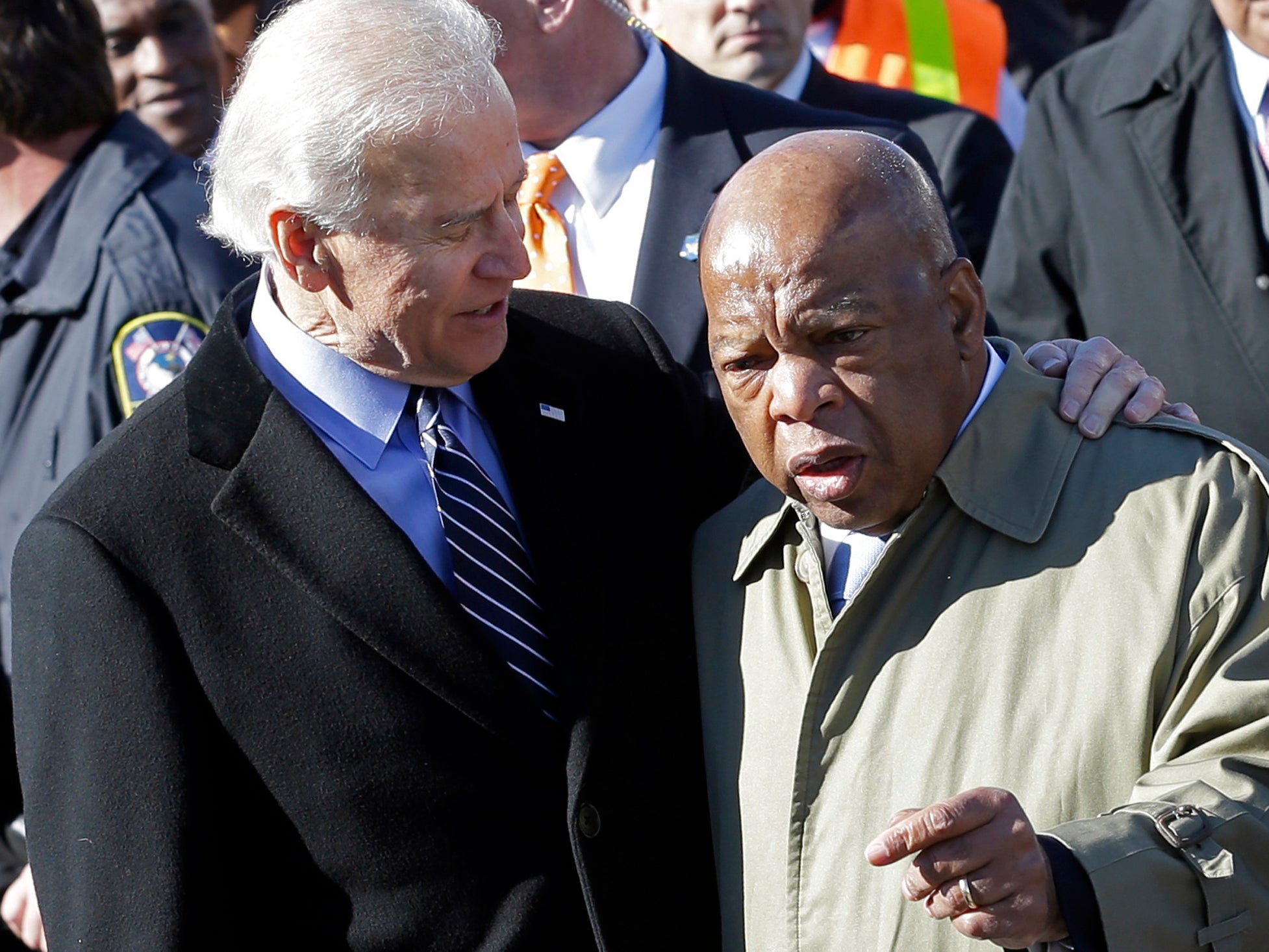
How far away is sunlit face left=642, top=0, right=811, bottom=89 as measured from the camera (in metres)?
4.93

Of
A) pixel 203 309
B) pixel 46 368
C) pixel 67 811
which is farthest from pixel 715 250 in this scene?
pixel 46 368

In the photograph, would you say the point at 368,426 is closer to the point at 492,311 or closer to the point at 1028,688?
the point at 492,311

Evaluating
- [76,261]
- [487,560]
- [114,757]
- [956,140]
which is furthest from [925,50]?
[114,757]

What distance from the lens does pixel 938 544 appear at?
253 centimetres

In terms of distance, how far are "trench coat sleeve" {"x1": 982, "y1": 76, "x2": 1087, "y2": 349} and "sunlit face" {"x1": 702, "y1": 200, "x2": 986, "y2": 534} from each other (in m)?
1.61

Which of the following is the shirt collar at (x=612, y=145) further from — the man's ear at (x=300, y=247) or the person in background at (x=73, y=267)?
the man's ear at (x=300, y=247)

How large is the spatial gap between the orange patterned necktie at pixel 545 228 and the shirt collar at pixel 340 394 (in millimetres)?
1123

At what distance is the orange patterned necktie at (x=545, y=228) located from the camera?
3812 mm

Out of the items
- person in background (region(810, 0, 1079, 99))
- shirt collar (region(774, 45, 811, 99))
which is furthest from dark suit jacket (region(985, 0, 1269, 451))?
person in background (region(810, 0, 1079, 99))

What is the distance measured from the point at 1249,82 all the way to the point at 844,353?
203cm

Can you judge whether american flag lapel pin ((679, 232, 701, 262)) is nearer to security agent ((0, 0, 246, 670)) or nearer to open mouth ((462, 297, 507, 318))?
open mouth ((462, 297, 507, 318))

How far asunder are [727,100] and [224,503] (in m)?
1.80

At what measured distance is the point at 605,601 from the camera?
9.04 feet

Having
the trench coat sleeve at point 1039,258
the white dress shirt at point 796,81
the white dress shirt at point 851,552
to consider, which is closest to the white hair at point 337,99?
the white dress shirt at point 851,552
